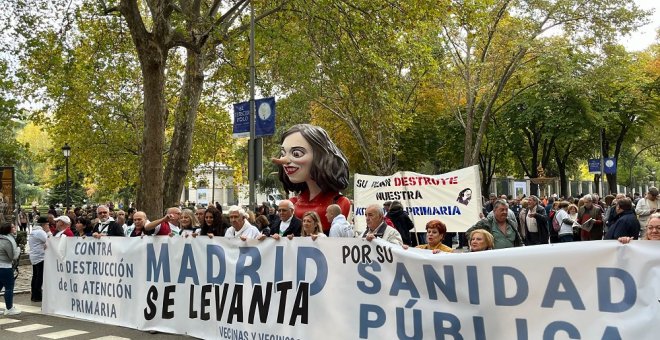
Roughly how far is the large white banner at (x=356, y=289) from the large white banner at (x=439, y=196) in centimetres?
639

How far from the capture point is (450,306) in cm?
530

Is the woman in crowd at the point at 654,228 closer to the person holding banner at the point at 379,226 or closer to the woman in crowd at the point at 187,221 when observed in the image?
the person holding banner at the point at 379,226

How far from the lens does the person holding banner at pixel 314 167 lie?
876 cm

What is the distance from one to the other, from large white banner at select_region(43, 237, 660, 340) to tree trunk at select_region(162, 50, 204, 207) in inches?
347

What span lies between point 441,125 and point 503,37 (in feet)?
38.1

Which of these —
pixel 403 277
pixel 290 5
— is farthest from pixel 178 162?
pixel 403 277

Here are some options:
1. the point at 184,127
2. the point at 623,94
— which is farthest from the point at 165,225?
the point at 623,94

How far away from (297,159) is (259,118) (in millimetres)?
4886

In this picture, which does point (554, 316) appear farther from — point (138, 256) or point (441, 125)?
point (441, 125)

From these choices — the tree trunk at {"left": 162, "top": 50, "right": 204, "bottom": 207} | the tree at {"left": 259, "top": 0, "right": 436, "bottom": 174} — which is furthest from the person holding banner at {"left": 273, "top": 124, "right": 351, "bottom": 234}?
the tree trunk at {"left": 162, "top": 50, "right": 204, "bottom": 207}

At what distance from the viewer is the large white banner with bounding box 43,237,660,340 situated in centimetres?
457

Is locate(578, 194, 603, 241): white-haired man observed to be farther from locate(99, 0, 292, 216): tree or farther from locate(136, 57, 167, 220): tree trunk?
locate(136, 57, 167, 220): tree trunk

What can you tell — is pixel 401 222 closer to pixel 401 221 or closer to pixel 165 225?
pixel 401 221

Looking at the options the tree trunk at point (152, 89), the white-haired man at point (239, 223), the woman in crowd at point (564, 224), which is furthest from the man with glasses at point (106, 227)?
the woman in crowd at point (564, 224)
